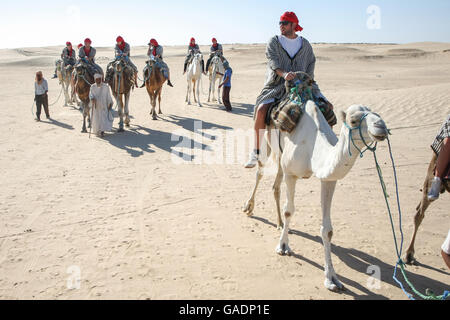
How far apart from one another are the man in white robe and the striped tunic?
283 inches

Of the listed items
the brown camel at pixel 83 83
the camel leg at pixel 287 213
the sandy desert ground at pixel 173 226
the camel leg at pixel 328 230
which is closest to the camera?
the camel leg at pixel 328 230

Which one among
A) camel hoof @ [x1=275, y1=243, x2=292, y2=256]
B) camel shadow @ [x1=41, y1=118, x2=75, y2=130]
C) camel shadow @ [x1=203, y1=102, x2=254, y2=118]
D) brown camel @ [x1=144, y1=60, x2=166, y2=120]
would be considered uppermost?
brown camel @ [x1=144, y1=60, x2=166, y2=120]

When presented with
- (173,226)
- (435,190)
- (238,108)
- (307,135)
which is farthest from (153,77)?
(435,190)

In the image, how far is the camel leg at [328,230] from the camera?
417cm

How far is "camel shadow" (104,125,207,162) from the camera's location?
32.2ft

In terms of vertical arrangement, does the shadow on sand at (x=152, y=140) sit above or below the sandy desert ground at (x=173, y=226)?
above

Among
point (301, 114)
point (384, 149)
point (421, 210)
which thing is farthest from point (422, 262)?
point (384, 149)

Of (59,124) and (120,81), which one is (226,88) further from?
(59,124)

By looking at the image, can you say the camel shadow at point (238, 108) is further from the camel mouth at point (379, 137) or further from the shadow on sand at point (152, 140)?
the camel mouth at point (379, 137)

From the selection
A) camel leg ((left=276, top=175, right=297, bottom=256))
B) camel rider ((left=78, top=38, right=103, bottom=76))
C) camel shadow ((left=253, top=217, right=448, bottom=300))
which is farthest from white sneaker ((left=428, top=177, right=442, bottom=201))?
camel rider ((left=78, top=38, right=103, bottom=76))

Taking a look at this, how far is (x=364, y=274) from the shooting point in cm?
460

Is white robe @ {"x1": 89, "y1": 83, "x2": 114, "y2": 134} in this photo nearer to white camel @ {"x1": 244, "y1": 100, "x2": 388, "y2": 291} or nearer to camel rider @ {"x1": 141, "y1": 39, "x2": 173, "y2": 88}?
camel rider @ {"x1": 141, "y1": 39, "x2": 173, "y2": 88}

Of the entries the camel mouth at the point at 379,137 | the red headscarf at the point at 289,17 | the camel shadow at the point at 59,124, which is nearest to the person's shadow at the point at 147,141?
the camel shadow at the point at 59,124
